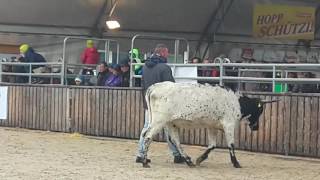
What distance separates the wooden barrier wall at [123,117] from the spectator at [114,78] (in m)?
0.25

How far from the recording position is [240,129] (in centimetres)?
1265

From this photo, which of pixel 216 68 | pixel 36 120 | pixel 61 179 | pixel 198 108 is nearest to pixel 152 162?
pixel 198 108

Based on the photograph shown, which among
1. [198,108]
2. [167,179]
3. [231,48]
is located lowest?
[167,179]

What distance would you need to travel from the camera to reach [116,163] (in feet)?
34.7

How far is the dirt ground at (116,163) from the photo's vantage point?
934cm

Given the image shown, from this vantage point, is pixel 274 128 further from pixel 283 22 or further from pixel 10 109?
pixel 283 22

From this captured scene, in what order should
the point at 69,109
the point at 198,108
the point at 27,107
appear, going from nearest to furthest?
the point at 198,108 → the point at 69,109 → the point at 27,107

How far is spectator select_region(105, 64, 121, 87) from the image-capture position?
49.9 feet

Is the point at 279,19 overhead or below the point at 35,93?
overhead

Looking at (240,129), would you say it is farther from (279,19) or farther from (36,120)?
(279,19)

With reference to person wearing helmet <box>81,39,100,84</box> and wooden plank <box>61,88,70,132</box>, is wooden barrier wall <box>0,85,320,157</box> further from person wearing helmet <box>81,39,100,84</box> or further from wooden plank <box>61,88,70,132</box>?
person wearing helmet <box>81,39,100,84</box>

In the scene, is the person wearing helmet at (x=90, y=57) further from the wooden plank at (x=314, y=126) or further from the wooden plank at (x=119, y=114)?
the wooden plank at (x=314, y=126)

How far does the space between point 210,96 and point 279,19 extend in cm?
1658

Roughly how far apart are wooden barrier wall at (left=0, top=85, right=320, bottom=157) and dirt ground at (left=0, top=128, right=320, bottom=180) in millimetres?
266
